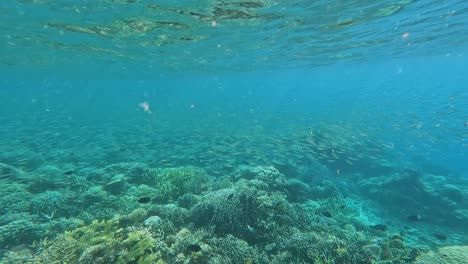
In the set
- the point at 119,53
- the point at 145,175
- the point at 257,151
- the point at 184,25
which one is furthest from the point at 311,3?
the point at 119,53

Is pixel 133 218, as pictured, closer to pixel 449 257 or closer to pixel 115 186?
pixel 115 186

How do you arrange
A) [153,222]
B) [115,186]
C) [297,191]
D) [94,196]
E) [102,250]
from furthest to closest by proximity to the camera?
[297,191] < [115,186] < [94,196] < [153,222] < [102,250]

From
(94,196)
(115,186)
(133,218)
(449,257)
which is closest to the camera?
(449,257)

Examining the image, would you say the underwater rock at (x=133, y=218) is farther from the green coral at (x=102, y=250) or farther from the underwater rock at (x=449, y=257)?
the underwater rock at (x=449, y=257)

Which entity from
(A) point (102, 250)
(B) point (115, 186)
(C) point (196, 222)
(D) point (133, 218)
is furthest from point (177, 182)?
(A) point (102, 250)

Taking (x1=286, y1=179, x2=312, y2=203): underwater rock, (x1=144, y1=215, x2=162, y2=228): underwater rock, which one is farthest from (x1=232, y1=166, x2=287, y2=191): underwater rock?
(x1=144, y1=215, x2=162, y2=228): underwater rock

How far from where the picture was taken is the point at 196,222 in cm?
894

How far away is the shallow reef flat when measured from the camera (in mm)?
6863

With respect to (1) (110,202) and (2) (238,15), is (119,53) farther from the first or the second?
(1) (110,202)

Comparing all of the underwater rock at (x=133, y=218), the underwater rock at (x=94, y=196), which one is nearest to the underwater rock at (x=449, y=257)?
the underwater rock at (x=133, y=218)

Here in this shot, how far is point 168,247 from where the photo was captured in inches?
286

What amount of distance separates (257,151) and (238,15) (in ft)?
33.0

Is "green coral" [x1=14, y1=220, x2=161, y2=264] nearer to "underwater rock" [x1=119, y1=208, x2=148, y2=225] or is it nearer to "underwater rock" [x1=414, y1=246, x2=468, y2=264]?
"underwater rock" [x1=119, y1=208, x2=148, y2=225]

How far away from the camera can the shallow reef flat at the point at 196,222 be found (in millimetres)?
6863
